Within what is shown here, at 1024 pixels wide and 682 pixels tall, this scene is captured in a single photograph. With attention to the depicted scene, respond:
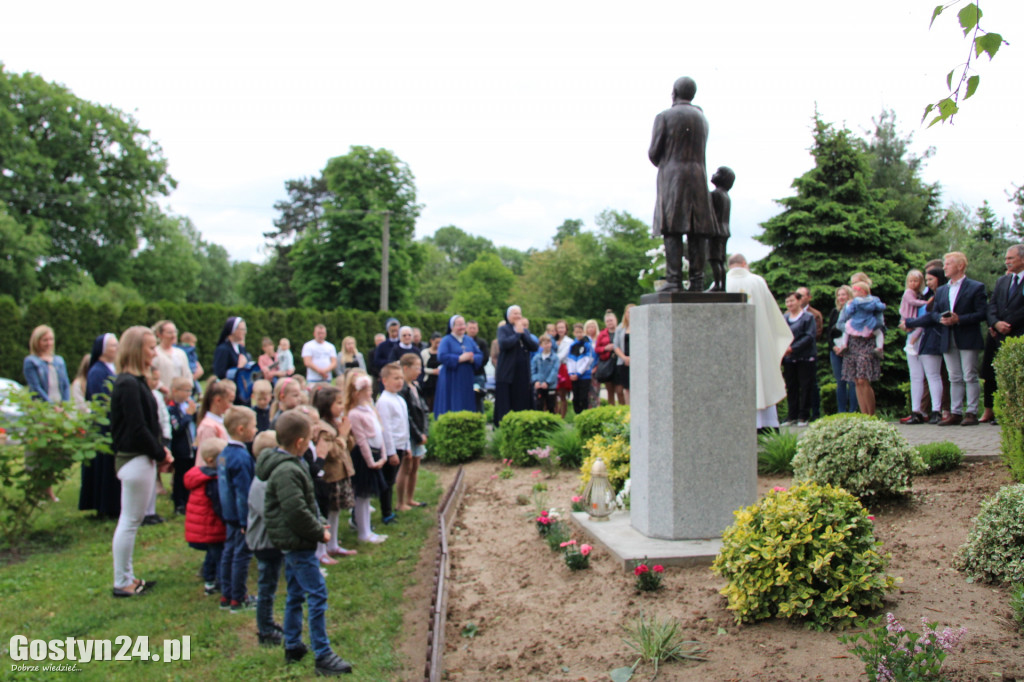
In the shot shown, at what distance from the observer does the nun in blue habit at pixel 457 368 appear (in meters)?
11.1

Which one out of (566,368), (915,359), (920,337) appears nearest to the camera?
(920,337)

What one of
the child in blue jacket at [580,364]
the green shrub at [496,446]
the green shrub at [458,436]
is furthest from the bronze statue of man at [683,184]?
the child in blue jacket at [580,364]

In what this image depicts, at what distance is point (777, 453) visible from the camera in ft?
22.0

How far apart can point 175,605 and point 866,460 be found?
5.08 meters

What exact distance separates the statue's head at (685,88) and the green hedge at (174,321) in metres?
17.3

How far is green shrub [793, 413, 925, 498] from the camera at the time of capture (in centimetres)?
515

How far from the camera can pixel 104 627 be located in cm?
473

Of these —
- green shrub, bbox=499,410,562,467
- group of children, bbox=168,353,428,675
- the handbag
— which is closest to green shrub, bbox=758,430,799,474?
green shrub, bbox=499,410,562,467

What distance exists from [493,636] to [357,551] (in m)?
2.36

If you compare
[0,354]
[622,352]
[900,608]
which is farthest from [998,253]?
[0,354]

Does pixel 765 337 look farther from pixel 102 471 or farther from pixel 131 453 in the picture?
pixel 102 471

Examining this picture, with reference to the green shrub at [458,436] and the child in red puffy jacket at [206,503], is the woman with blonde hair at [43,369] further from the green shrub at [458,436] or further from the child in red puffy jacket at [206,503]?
the green shrub at [458,436]

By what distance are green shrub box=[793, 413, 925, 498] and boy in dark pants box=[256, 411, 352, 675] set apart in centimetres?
359

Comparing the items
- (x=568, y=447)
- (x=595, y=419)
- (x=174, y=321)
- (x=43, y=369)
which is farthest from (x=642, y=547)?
(x=174, y=321)
